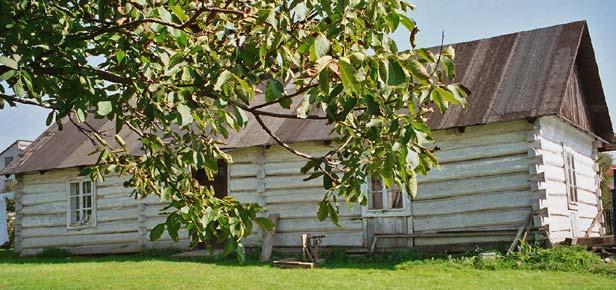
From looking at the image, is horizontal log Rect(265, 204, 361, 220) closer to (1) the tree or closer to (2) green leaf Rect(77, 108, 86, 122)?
(1) the tree

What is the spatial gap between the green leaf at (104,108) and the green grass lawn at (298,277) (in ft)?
19.6

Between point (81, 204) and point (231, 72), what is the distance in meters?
15.8

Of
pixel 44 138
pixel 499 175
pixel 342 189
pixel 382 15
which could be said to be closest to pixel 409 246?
pixel 499 175

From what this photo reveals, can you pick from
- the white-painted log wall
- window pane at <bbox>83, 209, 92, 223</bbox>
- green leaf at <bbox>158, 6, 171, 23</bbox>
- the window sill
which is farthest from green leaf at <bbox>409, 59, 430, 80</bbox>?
window pane at <bbox>83, 209, 92, 223</bbox>

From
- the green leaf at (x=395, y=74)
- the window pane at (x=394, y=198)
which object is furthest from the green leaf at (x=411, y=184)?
the window pane at (x=394, y=198)

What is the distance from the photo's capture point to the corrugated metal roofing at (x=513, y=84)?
12.9m

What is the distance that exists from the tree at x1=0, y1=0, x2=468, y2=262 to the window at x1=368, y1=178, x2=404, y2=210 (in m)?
8.98

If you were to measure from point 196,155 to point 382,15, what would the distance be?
164cm

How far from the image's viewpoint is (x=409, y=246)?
45.5 feet

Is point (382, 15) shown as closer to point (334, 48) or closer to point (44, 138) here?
point (334, 48)

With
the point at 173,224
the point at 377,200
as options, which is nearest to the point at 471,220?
the point at 377,200

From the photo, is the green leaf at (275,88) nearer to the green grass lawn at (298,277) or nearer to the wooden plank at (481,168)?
the green grass lawn at (298,277)

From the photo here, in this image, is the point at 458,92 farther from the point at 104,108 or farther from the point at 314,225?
the point at 314,225

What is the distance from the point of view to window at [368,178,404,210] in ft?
46.7
